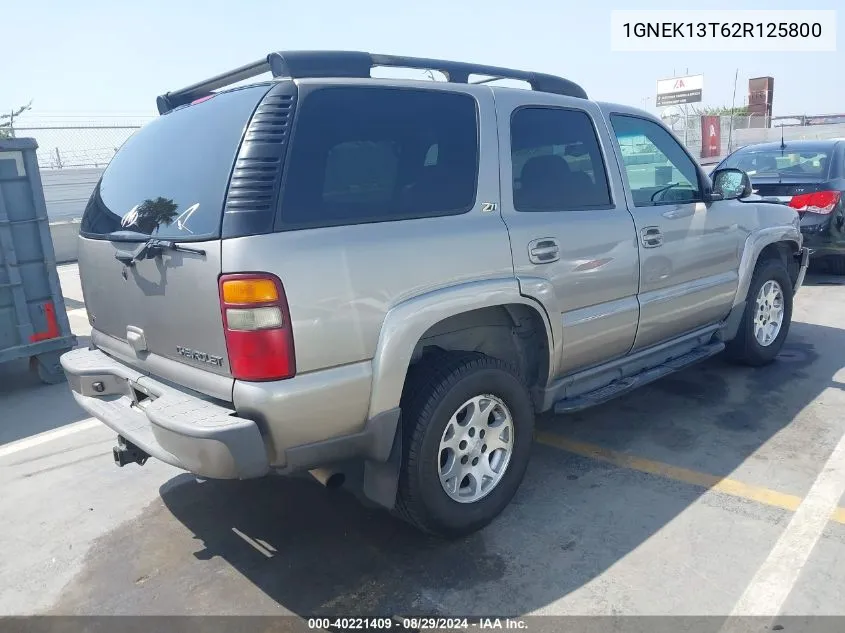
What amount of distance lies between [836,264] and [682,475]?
6.37m

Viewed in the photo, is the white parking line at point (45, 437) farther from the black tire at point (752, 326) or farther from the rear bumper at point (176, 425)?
the black tire at point (752, 326)

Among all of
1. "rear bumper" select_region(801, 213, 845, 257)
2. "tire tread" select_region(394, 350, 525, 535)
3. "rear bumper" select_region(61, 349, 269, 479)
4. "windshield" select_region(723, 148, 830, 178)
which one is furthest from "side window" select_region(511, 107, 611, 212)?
"rear bumper" select_region(801, 213, 845, 257)

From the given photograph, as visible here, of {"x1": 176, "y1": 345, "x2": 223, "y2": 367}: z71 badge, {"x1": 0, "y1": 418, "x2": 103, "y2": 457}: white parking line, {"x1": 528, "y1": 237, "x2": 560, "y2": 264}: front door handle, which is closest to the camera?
{"x1": 176, "y1": 345, "x2": 223, "y2": 367}: z71 badge

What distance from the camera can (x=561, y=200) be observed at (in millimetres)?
3439

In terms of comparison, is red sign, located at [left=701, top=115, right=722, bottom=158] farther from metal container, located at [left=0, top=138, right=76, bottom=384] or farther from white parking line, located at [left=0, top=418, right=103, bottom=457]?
white parking line, located at [left=0, top=418, right=103, bottom=457]

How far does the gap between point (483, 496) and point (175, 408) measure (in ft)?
4.71

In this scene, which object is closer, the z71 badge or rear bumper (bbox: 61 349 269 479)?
rear bumper (bbox: 61 349 269 479)

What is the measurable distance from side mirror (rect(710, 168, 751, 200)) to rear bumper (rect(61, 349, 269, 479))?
11.9ft

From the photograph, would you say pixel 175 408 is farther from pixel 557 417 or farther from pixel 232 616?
pixel 557 417

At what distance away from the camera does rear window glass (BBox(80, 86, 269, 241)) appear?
99.6 inches

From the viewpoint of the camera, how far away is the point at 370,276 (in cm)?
255

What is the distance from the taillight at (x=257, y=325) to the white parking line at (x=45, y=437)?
2.76 meters

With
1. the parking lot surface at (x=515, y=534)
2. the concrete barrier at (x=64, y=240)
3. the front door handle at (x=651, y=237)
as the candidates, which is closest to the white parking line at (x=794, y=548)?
the parking lot surface at (x=515, y=534)

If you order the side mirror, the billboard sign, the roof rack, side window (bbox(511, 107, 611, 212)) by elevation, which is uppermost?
the billboard sign
